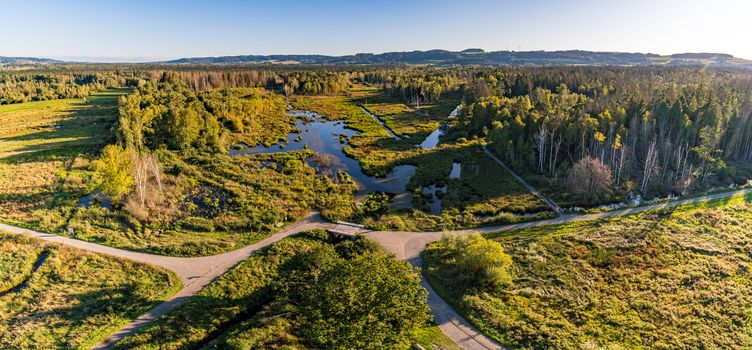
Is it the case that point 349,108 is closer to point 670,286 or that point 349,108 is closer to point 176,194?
point 176,194

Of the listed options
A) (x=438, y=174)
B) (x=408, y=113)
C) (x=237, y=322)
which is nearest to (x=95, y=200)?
(x=237, y=322)

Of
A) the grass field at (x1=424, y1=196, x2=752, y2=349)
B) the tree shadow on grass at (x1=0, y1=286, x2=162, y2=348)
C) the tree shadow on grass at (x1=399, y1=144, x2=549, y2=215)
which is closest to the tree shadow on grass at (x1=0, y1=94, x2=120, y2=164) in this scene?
the tree shadow on grass at (x1=0, y1=286, x2=162, y2=348)

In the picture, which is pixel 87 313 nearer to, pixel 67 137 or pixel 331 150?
pixel 331 150

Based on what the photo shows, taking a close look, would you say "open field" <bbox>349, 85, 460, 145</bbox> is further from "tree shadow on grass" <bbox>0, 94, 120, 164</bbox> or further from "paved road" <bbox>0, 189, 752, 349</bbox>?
"tree shadow on grass" <bbox>0, 94, 120, 164</bbox>

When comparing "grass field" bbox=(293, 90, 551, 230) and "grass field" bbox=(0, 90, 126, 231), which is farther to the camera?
"grass field" bbox=(293, 90, 551, 230)

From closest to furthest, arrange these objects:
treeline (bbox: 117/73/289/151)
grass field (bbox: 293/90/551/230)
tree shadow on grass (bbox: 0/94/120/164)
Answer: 1. grass field (bbox: 293/90/551/230)
2. tree shadow on grass (bbox: 0/94/120/164)
3. treeline (bbox: 117/73/289/151)

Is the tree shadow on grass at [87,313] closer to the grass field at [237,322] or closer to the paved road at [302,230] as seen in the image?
the paved road at [302,230]

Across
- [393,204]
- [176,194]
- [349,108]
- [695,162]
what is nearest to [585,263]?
[393,204]
